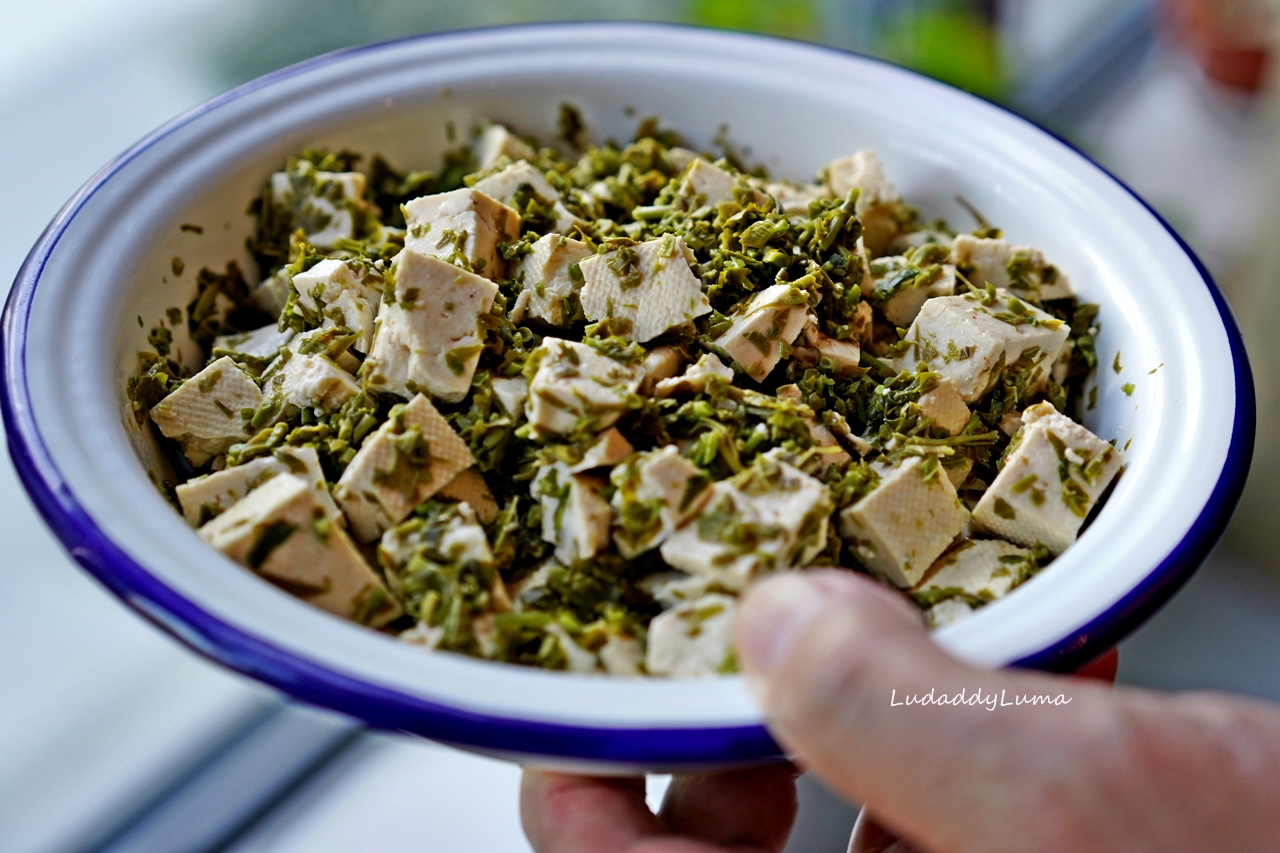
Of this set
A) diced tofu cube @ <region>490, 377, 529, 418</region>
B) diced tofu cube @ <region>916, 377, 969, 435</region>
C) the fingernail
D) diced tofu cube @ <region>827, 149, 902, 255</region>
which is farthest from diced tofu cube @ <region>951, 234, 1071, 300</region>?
the fingernail

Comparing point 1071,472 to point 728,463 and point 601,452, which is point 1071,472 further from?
point 601,452

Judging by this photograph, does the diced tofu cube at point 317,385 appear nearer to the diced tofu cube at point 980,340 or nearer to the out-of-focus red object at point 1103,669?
the diced tofu cube at point 980,340

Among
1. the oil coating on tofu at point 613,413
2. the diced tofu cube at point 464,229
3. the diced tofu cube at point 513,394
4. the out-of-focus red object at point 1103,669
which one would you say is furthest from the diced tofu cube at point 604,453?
the out-of-focus red object at point 1103,669

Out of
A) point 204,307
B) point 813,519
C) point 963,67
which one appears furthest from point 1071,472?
point 963,67

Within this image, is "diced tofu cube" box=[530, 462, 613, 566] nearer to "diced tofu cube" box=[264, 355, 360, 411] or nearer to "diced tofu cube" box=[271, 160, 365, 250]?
"diced tofu cube" box=[264, 355, 360, 411]

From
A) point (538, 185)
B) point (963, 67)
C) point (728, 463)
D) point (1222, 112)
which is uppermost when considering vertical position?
point (538, 185)

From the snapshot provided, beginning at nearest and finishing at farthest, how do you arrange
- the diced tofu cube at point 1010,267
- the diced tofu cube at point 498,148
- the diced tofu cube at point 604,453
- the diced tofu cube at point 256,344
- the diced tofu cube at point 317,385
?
1. the diced tofu cube at point 604,453
2. the diced tofu cube at point 317,385
3. the diced tofu cube at point 256,344
4. the diced tofu cube at point 1010,267
5. the diced tofu cube at point 498,148
